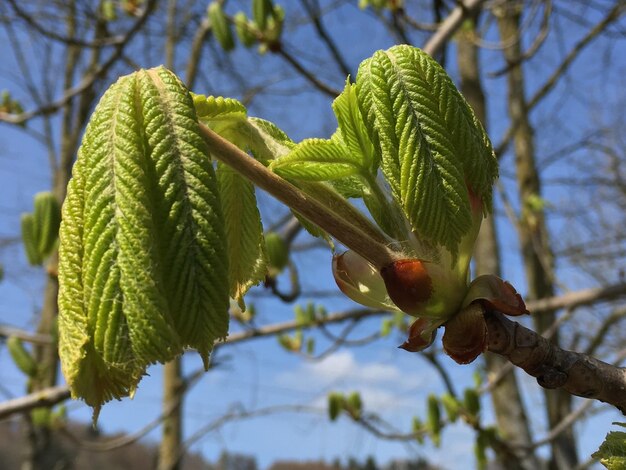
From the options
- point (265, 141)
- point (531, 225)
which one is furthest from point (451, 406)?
point (265, 141)

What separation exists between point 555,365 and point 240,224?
0.89 feet

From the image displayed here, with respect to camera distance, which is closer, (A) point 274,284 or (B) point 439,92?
(B) point 439,92

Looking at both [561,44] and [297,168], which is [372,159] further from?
[561,44]

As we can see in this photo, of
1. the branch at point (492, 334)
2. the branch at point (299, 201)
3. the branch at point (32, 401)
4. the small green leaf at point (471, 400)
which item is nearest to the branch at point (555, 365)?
the branch at point (492, 334)

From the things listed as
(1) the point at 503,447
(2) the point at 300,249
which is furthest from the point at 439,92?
(2) the point at 300,249

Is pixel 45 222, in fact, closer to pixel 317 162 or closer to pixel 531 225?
pixel 317 162

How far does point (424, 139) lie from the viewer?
425mm

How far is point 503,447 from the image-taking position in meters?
1.89

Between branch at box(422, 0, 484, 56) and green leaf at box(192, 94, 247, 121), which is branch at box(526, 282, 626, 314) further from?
green leaf at box(192, 94, 247, 121)

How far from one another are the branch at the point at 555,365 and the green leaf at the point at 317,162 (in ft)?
0.52

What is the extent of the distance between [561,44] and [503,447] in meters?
2.57

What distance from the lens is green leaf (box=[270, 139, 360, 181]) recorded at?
449 millimetres

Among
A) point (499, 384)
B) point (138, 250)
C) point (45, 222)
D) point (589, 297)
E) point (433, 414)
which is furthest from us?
point (499, 384)

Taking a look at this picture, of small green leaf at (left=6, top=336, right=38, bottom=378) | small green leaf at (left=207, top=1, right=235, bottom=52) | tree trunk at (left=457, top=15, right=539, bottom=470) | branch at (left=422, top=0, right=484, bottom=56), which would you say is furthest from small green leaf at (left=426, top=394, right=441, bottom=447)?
small green leaf at (left=207, top=1, right=235, bottom=52)
